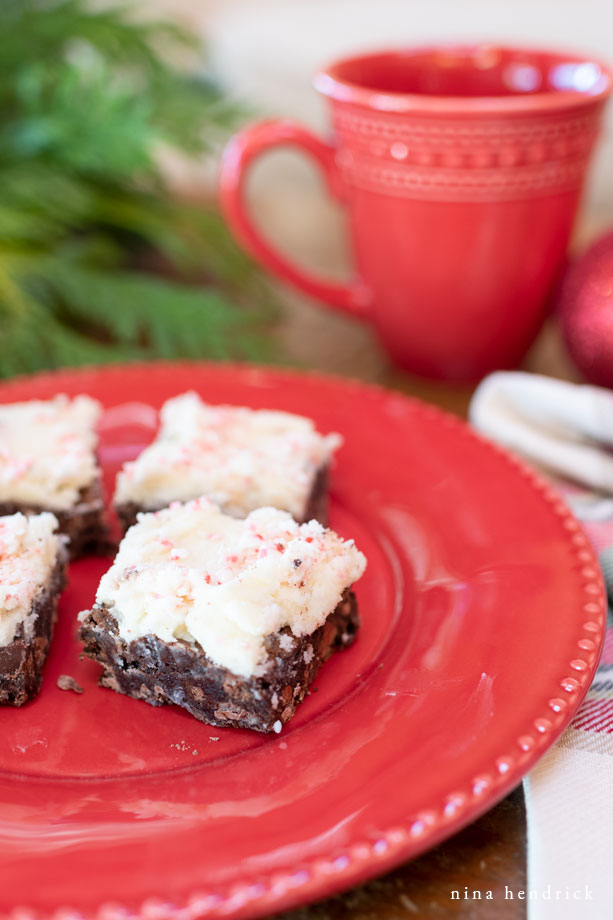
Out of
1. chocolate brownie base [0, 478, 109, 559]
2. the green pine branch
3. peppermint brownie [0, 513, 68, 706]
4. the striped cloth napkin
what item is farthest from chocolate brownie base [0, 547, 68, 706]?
the green pine branch

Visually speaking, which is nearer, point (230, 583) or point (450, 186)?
point (230, 583)

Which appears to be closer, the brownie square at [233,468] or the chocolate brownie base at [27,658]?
the chocolate brownie base at [27,658]

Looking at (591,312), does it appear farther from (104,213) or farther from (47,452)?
(104,213)

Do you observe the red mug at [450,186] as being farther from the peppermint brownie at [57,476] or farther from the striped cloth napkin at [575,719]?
the peppermint brownie at [57,476]

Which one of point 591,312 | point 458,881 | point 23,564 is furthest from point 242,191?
point 458,881

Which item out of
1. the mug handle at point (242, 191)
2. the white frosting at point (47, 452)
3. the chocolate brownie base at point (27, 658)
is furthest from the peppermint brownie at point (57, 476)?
the mug handle at point (242, 191)

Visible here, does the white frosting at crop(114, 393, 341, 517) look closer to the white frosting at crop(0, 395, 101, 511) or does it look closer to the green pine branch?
the white frosting at crop(0, 395, 101, 511)

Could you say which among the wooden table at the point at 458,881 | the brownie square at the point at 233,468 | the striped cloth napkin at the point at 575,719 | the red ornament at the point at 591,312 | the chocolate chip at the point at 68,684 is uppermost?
the red ornament at the point at 591,312

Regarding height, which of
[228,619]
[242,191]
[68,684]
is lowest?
[68,684]
